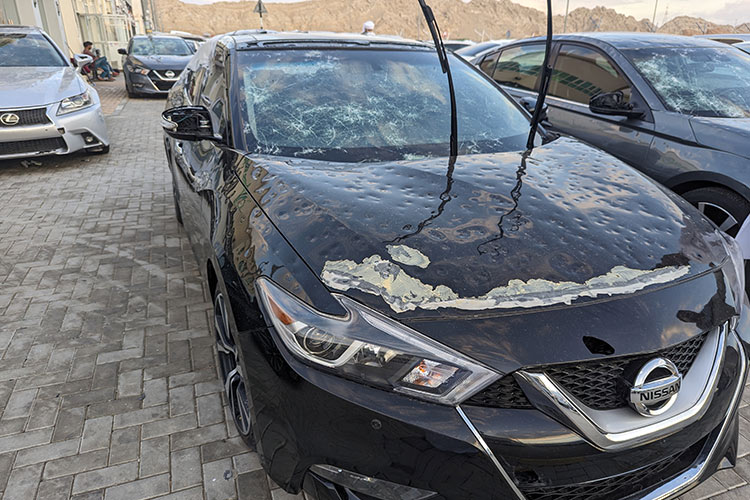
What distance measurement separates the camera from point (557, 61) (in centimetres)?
489

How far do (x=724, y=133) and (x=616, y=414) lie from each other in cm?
279

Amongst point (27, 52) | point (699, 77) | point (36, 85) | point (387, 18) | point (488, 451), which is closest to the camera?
point (488, 451)

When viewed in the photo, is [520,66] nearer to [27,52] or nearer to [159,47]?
[27,52]

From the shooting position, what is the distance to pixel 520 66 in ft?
18.1

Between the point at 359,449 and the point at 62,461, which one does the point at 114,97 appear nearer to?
the point at 62,461

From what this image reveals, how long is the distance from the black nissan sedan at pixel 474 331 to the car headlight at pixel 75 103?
5.33m

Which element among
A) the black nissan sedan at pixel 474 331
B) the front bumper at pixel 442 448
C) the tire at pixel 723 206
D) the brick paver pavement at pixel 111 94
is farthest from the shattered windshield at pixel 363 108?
the brick paver pavement at pixel 111 94

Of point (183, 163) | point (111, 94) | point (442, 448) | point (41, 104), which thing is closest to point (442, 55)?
point (183, 163)

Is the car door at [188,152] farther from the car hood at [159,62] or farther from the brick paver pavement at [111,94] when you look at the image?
the car hood at [159,62]

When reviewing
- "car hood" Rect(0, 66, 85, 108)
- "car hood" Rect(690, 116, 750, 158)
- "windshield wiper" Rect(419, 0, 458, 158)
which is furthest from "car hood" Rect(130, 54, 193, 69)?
"car hood" Rect(690, 116, 750, 158)

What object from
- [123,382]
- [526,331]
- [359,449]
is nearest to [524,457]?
[526,331]

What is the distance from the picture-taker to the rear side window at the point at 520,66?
5270 mm

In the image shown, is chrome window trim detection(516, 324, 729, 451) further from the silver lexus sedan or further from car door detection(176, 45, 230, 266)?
the silver lexus sedan

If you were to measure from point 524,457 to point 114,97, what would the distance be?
48.0 feet
